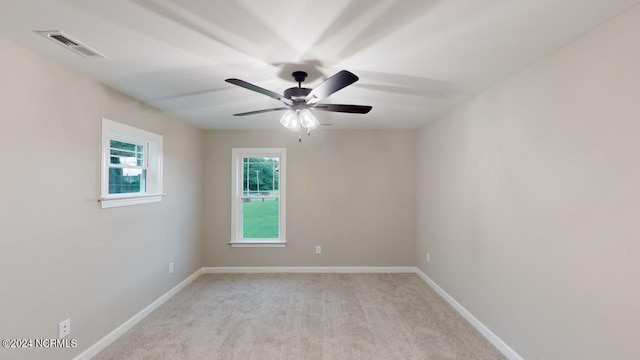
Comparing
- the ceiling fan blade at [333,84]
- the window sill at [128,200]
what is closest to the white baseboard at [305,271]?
the window sill at [128,200]

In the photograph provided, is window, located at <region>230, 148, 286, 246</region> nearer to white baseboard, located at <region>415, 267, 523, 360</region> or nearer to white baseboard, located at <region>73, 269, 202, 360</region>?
white baseboard, located at <region>73, 269, 202, 360</region>

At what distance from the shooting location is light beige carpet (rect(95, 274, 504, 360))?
2.48 m

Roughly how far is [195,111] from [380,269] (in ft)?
12.1

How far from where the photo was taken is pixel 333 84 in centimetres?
183

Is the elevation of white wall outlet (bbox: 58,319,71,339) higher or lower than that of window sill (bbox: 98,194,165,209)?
lower

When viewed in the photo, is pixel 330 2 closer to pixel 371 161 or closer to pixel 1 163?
pixel 1 163

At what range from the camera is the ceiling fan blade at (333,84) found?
168 centimetres

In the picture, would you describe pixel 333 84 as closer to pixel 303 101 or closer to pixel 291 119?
pixel 303 101

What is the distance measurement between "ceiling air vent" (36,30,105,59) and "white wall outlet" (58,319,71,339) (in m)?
2.02

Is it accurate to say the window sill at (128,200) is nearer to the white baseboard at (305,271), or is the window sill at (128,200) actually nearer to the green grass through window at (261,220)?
the white baseboard at (305,271)

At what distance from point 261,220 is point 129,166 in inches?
89.0

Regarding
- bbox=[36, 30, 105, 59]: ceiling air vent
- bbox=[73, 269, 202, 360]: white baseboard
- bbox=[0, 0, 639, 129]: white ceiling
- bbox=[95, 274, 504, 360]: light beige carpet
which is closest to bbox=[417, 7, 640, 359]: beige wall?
bbox=[0, 0, 639, 129]: white ceiling

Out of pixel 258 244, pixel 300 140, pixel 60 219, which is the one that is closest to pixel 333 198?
pixel 258 244

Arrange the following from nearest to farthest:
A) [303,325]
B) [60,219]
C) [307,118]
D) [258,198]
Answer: [60,219], [307,118], [303,325], [258,198]
